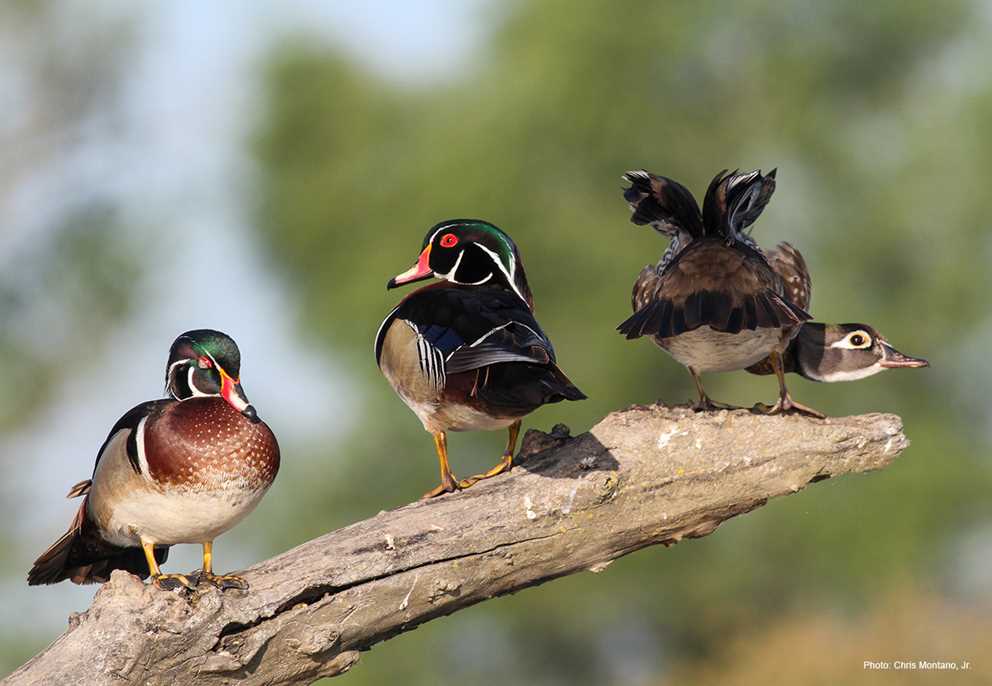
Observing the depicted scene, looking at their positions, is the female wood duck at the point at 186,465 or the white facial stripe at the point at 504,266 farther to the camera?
the white facial stripe at the point at 504,266

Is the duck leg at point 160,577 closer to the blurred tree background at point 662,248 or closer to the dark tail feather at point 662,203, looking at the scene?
the dark tail feather at point 662,203

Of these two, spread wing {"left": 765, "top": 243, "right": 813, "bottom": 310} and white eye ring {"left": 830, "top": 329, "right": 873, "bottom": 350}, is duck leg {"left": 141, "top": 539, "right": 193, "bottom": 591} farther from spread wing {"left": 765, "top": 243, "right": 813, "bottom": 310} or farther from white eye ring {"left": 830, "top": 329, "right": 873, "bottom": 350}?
white eye ring {"left": 830, "top": 329, "right": 873, "bottom": 350}

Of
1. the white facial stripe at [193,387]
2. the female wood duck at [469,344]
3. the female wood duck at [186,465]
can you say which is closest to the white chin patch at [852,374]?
the female wood duck at [469,344]

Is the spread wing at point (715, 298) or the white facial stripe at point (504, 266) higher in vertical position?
the white facial stripe at point (504, 266)

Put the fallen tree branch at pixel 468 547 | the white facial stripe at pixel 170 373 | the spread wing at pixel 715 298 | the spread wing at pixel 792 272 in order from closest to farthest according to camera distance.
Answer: the fallen tree branch at pixel 468 547 → the white facial stripe at pixel 170 373 → the spread wing at pixel 715 298 → the spread wing at pixel 792 272

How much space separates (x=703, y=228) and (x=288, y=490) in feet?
39.7

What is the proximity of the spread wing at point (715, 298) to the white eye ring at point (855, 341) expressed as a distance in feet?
2.09

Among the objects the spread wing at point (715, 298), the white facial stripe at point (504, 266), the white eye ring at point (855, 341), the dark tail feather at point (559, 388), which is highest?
the white facial stripe at point (504, 266)

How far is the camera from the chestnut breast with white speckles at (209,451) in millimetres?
3559

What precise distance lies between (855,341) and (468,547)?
1.93 meters

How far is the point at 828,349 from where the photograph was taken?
509 cm

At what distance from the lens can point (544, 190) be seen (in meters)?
15.9

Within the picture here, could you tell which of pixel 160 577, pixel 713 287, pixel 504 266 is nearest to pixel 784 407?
pixel 713 287

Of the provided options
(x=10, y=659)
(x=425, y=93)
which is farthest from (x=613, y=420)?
(x=425, y=93)
